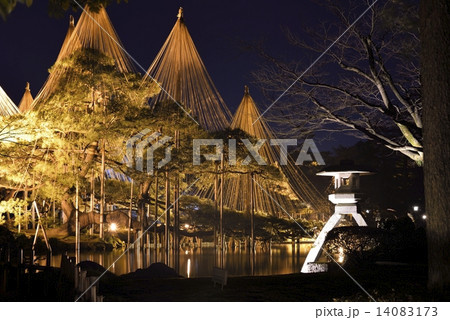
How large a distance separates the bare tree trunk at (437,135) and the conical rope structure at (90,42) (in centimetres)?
1437

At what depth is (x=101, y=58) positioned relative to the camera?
19.6 m

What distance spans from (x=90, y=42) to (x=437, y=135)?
53.2 ft

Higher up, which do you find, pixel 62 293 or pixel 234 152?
pixel 234 152

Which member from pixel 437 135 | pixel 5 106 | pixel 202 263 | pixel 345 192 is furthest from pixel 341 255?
pixel 5 106

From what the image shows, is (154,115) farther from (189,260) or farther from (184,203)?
(184,203)

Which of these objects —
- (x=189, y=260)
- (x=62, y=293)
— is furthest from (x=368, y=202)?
(x=62, y=293)

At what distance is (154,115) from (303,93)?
8.29 meters

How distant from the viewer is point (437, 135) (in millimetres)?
6629

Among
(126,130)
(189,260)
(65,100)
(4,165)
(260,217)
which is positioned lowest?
(189,260)

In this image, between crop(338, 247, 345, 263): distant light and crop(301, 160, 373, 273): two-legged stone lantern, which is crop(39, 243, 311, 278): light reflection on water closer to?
crop(301, 160, 373, 273): two-legged stone lantern

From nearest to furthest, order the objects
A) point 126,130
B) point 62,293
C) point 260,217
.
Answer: point 62,293 < point 126,130 < point 260,217

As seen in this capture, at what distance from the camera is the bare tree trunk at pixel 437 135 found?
21.4 feet

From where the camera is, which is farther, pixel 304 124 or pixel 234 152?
pixel 234 152

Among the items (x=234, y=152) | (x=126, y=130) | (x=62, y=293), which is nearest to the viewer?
(x=62, y=293)
